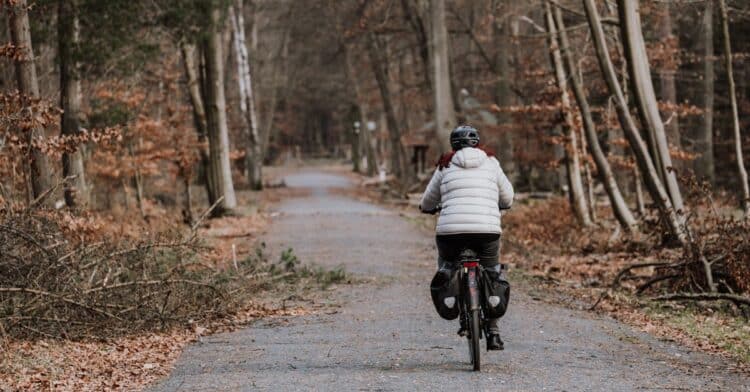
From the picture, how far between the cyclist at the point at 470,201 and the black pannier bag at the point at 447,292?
14cm

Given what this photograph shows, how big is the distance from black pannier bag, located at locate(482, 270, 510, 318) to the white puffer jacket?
387 mm

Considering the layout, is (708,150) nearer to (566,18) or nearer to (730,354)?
(566,18)

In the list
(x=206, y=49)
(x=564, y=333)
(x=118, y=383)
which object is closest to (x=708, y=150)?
(x=206, y=49)

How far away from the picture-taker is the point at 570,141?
2233cm

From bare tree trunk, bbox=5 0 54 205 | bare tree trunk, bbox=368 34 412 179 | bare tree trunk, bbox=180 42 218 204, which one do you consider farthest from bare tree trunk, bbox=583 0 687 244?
bare tree trunk, bbox=368 34 412 179

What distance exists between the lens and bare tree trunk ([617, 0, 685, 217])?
1606cm

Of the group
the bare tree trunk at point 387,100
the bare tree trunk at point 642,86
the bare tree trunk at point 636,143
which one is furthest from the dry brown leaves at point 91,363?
the bare tree trunk at point 387,100

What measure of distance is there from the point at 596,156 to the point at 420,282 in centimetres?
706

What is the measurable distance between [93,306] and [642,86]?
10304mm

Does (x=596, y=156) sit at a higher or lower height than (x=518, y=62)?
lower

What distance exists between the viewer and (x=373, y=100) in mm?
60562

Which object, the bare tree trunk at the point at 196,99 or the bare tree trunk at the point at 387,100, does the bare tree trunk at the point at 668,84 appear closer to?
the bare tree trunk at the point at 196,99

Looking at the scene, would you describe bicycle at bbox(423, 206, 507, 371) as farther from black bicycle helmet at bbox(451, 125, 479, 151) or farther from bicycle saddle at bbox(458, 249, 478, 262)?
black bicycle helmet at bbox(451, 125, 479, 151)

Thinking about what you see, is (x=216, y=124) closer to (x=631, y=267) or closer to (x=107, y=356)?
(x=631, y=267)
